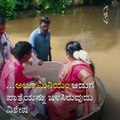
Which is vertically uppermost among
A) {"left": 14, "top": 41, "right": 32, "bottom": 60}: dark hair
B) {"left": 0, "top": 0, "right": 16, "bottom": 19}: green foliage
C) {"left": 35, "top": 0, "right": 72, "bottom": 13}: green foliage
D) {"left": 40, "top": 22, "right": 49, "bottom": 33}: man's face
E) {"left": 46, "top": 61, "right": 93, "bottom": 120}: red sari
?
{"left": 14, "top": 41, "right": 32, "bottom": 60}: dark hair

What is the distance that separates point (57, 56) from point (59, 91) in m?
2.91

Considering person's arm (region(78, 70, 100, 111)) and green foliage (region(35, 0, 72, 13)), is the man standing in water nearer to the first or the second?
person's arm (region(78, 70, 100, 111))

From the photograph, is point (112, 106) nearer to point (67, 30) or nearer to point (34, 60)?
point (34, 60)

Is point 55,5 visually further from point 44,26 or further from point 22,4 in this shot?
point 44,26

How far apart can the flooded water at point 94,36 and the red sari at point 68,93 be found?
3.79 ft

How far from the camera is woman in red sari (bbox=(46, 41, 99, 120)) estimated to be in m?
3.45

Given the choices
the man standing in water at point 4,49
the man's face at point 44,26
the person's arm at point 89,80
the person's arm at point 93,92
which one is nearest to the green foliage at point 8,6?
the man's face at point 44,26

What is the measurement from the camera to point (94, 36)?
787cm

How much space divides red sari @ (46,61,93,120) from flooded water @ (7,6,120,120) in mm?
1154

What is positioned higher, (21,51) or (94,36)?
(21,51)

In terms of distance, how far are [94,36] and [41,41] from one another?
3.23 metres

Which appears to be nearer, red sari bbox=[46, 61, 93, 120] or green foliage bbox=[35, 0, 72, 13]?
red sari bbox=[46, 61, 93, 120]

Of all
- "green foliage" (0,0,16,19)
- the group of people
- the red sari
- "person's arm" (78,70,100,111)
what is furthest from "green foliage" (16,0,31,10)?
"person's arm" (78,70,100,111)

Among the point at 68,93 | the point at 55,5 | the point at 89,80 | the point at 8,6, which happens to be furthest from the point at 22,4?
the point at 89,80
